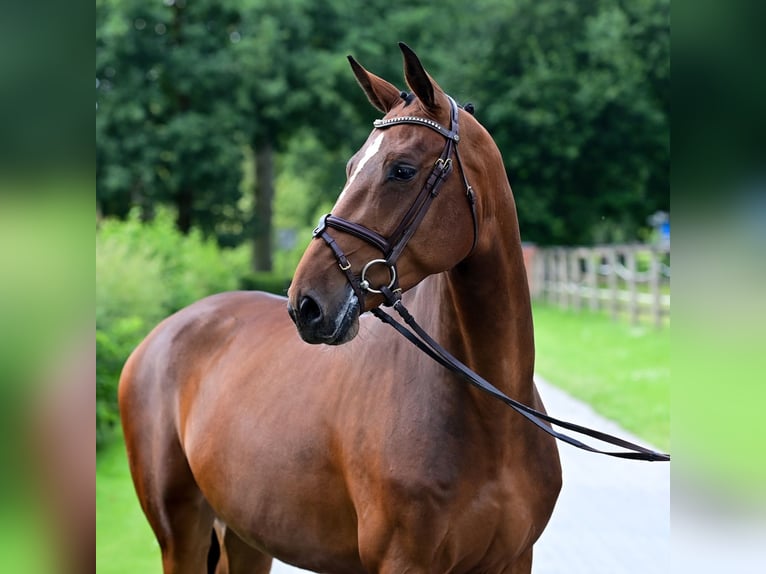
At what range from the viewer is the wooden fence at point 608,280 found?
642 inches

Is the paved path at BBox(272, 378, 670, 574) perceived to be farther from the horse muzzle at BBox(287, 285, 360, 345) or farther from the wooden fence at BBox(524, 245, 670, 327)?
the wooden fence at BBox(524, 245, 670, 327)

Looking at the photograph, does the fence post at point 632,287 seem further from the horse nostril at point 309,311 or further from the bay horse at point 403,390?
the horse nostril at point 309,311

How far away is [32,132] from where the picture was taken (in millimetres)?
793

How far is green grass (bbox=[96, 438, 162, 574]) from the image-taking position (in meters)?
5.51

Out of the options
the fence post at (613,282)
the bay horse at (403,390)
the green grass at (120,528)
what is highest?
the bay horse at (403,390)

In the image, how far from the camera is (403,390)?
2.51 metres

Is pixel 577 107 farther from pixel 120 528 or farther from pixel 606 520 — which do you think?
pixel 120 528

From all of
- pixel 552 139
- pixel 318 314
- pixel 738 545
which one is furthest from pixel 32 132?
pixel 552 139

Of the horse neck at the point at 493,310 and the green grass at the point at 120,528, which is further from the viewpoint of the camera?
the green grass at the point at 120,528

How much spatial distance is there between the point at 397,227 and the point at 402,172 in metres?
0.15

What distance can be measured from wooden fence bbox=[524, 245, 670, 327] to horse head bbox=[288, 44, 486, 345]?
1040cm

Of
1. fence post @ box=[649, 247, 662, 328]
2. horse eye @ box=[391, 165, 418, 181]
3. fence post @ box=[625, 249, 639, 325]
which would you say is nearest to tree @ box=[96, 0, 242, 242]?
fence post @ box=[625, 249, 639, 325]

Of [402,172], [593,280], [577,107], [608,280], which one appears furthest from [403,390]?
[577,107]

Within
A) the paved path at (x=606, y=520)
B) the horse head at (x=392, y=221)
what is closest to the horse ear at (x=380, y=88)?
the horse head at (x=392, y=221)
